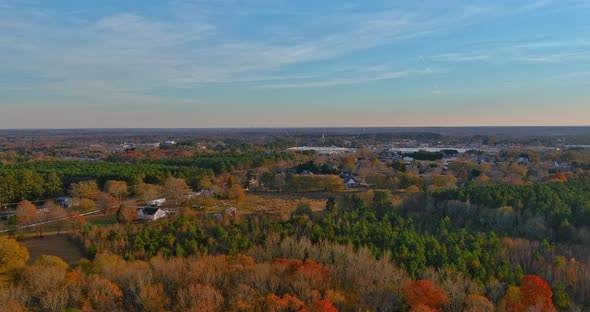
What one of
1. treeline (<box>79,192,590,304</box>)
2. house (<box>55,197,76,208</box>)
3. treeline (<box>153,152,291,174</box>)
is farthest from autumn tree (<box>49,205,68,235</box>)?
treeline (<box>153,152,291,174</box>)

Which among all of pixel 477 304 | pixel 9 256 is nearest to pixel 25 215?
pixel 9 256

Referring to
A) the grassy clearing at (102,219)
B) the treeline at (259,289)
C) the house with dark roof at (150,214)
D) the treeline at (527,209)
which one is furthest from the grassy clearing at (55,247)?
the treeline at (527,209)

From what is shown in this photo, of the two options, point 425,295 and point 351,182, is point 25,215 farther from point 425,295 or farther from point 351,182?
point 351,182

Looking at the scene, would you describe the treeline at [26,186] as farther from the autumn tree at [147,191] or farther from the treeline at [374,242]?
the treeline at [374,242]

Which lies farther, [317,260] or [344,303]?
[317,260]

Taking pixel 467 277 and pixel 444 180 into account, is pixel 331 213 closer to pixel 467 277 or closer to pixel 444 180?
pixel 467 277

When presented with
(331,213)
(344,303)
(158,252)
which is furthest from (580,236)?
(158,252)
